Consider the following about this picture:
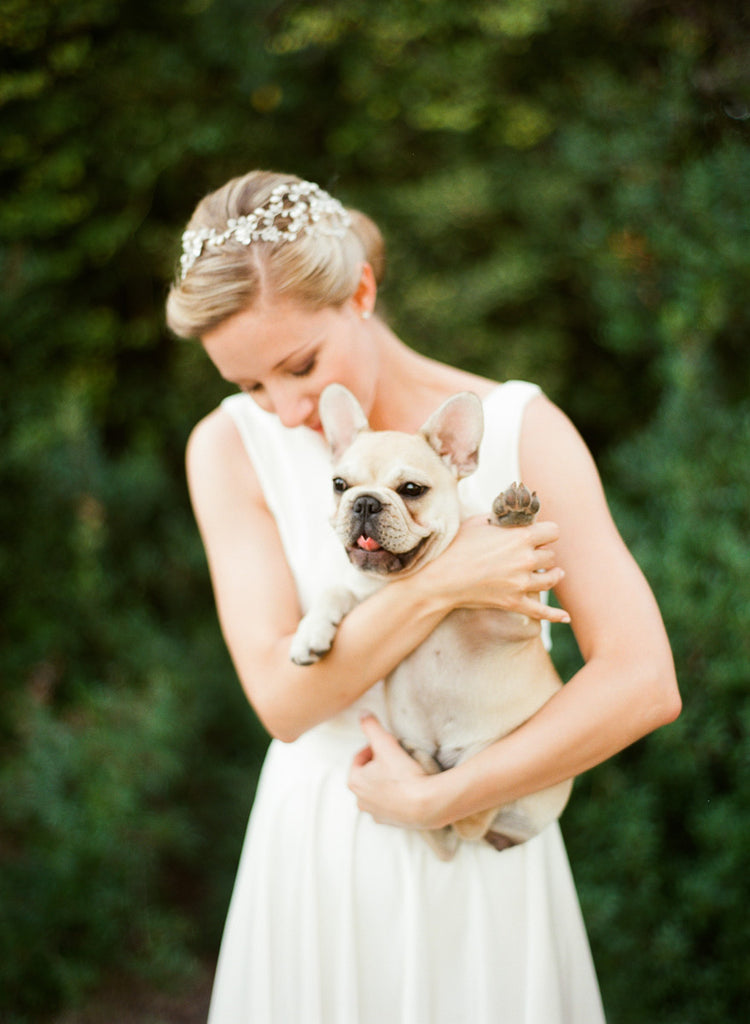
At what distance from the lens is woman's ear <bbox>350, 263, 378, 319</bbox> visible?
201cm

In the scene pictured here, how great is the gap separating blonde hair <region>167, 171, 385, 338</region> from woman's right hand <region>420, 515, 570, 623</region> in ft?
2.05

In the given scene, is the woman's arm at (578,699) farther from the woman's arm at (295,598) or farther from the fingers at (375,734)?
the woman's arm at (295,598)

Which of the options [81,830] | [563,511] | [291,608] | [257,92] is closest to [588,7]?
[257,92]

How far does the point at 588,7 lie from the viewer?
384 cm

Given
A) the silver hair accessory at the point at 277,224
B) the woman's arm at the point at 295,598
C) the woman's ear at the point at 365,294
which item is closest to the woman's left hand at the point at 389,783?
the woman's arm at the point at 295,598

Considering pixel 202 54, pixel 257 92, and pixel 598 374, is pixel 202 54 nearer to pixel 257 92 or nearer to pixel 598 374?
pixel 257 92

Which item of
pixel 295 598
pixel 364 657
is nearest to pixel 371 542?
pixel 364 657

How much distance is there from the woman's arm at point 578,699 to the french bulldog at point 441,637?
0.10 m

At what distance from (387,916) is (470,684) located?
0.60 meters

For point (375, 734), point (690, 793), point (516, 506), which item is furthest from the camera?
point (690, 793)

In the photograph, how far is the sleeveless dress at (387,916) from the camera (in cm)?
191

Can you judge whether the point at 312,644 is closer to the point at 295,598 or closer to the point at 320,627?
the point at 320,627

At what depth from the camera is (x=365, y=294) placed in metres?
2.03

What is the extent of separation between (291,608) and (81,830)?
209cm
